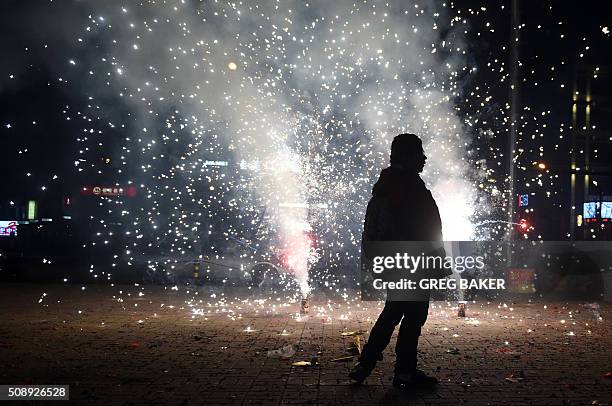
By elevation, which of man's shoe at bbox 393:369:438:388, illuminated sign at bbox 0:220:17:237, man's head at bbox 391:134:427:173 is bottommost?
illuminated sign at bbox 0:220:17:237

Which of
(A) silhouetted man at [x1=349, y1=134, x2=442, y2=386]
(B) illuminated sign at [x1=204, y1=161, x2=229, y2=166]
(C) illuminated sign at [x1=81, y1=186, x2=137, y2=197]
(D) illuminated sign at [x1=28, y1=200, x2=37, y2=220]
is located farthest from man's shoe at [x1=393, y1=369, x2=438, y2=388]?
(D) illuminated sign at [x1=28, y1=200, x2=37, y2=220]

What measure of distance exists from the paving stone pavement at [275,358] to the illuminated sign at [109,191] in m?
16.5

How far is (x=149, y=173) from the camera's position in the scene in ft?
73.1

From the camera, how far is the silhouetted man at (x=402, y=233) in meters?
4.42

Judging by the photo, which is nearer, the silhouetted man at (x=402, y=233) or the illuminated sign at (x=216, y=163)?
the silhouetted man at (x=402, y=233)

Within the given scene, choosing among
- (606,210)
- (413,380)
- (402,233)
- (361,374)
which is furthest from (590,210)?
(361,374)

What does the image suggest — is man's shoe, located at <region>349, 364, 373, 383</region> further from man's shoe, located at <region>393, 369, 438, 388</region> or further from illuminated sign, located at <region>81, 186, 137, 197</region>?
illuminated sign, located at <region>81, 186, 137, 197</region>

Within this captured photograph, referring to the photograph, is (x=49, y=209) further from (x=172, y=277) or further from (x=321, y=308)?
(x=321, y=308)

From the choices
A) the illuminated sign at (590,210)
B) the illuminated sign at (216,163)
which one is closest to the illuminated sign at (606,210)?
the illuminated sign at (590,210)

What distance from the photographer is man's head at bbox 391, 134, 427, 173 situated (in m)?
4.64

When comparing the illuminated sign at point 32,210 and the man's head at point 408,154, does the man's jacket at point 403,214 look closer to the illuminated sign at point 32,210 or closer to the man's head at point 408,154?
the man's head at point 408,154

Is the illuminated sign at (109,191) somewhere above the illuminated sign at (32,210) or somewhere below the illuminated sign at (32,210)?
above

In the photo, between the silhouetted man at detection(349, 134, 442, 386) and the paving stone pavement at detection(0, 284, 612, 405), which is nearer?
the paving stone pavement at detection(0, 284, 612, 405)

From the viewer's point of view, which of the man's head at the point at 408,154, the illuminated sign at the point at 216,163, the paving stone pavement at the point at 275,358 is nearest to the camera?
the paving stone pavement at the point at 275,358
